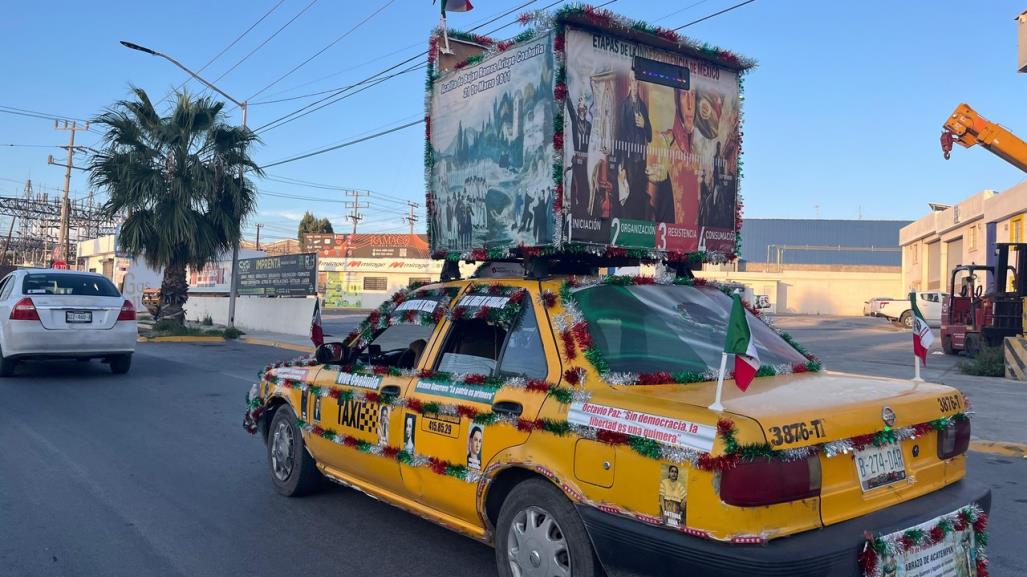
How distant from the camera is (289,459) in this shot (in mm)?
5773

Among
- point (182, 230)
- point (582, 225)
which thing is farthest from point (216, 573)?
point (182, 230)

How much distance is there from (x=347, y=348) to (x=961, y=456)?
3.56 meters

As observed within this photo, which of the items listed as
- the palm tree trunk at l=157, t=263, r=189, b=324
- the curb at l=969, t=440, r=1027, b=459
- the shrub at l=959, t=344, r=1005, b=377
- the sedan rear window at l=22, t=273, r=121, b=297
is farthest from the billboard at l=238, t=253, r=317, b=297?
the curb at l=969, t=440, r=1027, b=459

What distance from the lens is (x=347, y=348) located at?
5.26 metres

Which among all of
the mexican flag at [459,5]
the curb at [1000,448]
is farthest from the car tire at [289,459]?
the curb at [1000,448]

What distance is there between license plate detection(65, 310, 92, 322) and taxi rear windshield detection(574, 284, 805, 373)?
10464 mm

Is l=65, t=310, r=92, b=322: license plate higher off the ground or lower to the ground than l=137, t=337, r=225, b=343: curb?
higher

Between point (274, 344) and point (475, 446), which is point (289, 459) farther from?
point (274, 344)

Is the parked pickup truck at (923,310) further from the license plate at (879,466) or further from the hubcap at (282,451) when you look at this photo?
the license plate at (879,466)

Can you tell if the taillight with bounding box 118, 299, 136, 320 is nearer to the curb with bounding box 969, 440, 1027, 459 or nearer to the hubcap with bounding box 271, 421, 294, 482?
the hubcap with bounding box 271, 421, 294, 482

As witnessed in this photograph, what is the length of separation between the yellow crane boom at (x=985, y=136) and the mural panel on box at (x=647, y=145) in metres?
21.1

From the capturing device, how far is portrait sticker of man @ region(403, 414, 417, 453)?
4410 mm

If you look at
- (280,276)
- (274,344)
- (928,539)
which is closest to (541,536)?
(928,539)

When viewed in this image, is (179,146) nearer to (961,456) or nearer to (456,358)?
(456,358)
